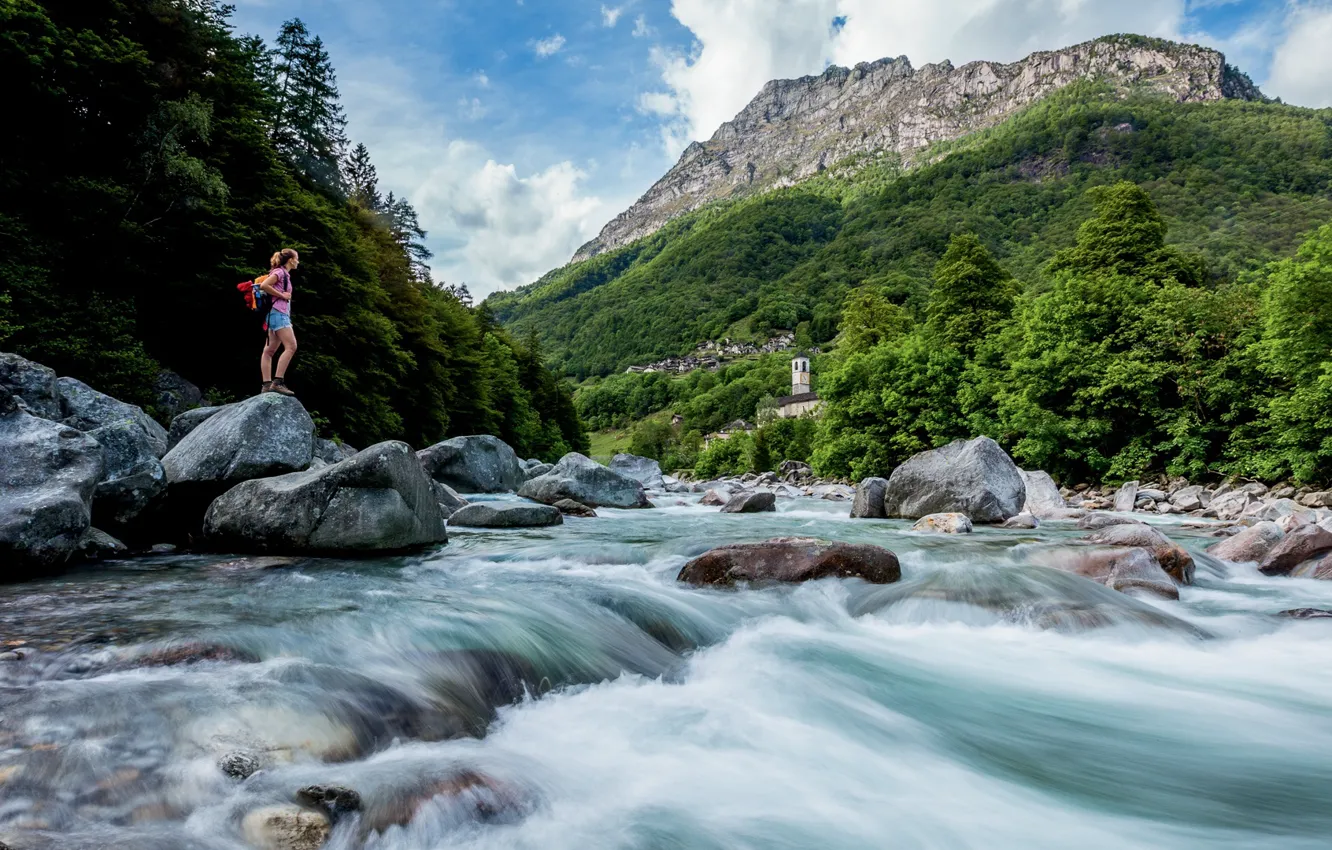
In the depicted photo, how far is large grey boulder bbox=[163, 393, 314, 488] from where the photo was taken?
Answer: 950cm

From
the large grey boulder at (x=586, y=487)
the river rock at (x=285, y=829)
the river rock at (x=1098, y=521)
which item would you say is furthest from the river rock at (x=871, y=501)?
the river rock at (x=285, y=829)

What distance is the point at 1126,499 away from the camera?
68.9ft

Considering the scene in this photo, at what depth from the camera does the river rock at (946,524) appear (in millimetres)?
13523

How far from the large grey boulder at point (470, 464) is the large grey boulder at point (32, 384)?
46.4ft

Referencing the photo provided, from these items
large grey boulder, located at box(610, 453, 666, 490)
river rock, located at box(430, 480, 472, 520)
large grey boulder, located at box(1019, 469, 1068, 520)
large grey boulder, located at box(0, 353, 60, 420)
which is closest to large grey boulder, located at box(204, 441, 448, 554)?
large grey boulder, located at box(0, 353, 60, 420)

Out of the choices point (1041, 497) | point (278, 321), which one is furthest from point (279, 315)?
point (1041, 497)

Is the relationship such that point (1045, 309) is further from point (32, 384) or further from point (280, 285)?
point (32, 384)

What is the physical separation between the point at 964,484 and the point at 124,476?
15688 mm

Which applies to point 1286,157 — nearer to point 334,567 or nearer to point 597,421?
point 597,421

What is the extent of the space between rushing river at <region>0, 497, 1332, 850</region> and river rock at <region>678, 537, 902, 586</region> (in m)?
0.31

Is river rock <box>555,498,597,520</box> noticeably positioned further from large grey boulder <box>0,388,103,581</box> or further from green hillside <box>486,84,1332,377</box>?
green hillside <box>486,84,1332,377</box>

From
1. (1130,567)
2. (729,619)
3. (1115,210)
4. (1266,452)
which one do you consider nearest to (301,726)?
(729,619)

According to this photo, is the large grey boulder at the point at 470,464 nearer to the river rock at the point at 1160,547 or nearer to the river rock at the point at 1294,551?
the river rock at the point at 1160,547

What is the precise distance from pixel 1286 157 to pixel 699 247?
12178cm
